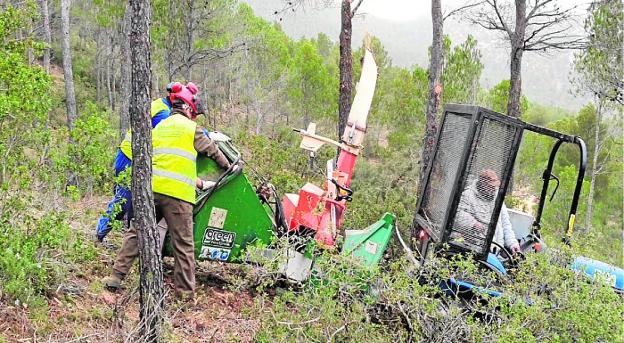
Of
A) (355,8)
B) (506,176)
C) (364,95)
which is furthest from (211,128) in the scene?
(506,176)

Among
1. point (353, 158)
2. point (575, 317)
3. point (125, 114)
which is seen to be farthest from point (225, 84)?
point (575, 317)

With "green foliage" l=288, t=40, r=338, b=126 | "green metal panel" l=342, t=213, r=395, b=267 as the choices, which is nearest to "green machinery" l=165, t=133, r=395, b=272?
"green metal panel" l=342, t=213, r=395, b=267

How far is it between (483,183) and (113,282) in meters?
3.17

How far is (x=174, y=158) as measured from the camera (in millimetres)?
4613

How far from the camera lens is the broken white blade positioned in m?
5.62

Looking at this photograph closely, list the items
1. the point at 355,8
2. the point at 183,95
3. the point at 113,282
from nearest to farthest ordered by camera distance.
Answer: the point at 113,282
the point at 183,95
the point at 355,8

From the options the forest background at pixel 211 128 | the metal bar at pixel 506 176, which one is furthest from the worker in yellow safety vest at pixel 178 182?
the metal bar at pixel 506 176

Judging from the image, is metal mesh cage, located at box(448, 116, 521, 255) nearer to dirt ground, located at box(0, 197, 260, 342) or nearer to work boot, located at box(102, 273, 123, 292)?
dirt ground, located at box(0, 197, 260, 342)

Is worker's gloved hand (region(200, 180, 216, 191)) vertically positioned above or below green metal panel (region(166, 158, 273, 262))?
above

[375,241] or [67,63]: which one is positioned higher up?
[67,63]

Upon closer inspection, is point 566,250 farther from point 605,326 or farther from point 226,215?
point 226,215

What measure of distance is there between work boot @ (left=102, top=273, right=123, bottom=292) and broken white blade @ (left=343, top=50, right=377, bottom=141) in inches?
103

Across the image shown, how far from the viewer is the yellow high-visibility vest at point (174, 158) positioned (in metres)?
4.60

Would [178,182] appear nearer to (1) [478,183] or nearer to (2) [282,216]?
(2) [282,216]
